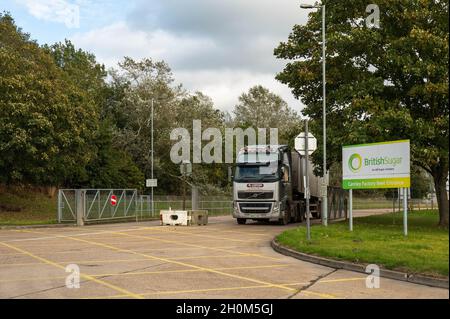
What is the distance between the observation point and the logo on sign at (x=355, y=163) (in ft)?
66.0

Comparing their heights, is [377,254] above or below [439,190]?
below

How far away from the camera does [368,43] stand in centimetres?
2286

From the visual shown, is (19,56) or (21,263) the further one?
(19,56)

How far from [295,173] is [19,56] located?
20708 millimetres

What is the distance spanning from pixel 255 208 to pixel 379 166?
30.7 feet

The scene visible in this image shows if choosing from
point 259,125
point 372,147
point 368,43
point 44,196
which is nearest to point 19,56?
point 44,196

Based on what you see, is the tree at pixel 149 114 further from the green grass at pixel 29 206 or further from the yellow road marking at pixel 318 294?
the yellow road marking at pixel 318 294

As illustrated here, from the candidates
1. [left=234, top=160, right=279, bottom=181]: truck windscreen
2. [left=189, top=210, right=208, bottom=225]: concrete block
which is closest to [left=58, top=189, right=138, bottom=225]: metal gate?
[left=189, top=210, right=208, bottom=225]: concrete block

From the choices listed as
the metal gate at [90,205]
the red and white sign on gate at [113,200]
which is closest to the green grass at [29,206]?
the metal gate at [90,205]

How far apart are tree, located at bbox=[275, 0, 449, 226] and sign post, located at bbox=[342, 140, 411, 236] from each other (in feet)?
4.69

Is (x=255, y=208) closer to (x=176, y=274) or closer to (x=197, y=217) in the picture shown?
(x=197, y=217)

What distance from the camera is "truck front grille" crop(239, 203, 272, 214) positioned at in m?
27.2
